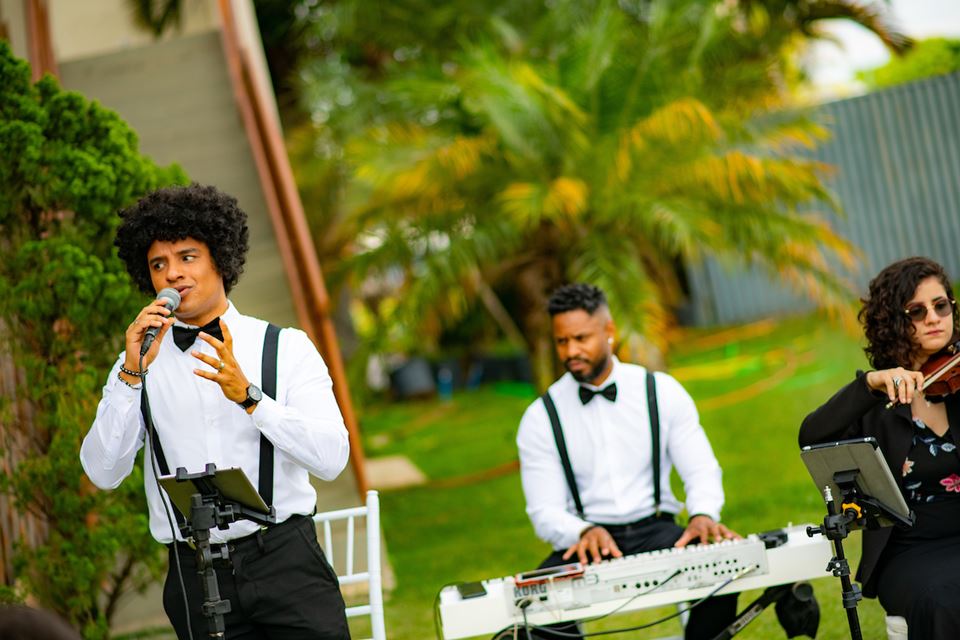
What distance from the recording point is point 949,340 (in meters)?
3.99

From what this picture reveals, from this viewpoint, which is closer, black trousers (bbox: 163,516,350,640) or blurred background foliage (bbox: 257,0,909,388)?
black trousers (bbox: 163,516,350,640)

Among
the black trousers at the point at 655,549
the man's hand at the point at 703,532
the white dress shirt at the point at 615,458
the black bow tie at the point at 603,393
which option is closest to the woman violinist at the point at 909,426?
the man's hand at the point at 703,532

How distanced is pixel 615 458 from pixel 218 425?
1933 mm

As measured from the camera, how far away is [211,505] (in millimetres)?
3086

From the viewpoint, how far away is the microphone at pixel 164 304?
3057 mm

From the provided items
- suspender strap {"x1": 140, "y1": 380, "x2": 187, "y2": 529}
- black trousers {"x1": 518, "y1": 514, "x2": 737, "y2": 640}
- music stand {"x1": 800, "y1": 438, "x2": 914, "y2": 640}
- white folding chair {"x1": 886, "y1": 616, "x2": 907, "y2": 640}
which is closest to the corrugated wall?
black trousers {"x1": 518, "y1": 514, "x2": 737, "y2": 640}

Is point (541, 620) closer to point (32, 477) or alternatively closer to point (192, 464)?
point (192, 464)

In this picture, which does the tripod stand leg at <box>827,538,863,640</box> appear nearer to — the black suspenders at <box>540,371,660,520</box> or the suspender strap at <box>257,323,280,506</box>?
the black suspenders at <box>540,371,660,520</box>

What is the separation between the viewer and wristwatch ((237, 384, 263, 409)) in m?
3.13

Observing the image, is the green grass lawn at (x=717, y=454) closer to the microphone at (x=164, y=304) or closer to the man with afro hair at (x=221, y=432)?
the man with afro hair at (x=221, y=432)

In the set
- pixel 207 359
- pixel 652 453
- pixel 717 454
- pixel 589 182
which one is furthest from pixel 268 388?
pixel 717 454

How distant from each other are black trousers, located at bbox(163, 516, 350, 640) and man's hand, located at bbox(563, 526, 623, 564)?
1.21m

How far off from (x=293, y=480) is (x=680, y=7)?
7.45 meters

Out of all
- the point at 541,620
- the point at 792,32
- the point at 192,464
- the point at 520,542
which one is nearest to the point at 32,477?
the point at 192,464
